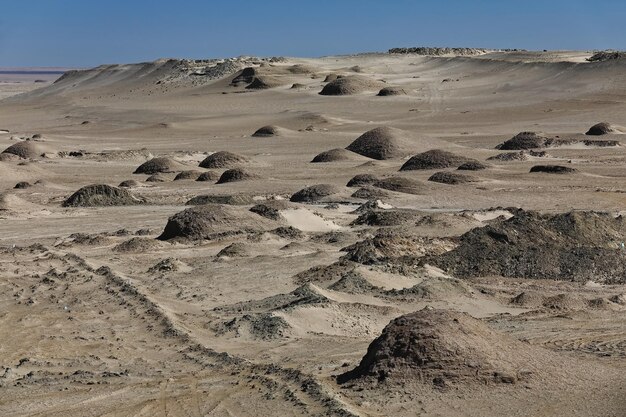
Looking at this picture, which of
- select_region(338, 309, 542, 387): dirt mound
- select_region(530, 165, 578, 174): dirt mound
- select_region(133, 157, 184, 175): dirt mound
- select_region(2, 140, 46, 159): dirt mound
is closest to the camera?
select_region(338, 309, 542, 387): dirt mound

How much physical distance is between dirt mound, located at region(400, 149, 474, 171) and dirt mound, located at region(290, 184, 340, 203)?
21.0 ft

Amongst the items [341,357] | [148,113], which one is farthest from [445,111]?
[341,357]

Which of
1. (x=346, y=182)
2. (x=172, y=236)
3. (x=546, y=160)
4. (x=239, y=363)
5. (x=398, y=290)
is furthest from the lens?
(x=546, y=160)

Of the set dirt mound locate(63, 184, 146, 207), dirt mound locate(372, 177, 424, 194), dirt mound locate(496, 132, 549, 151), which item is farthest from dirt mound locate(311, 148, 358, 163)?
dirt mound locate(63, 184, 146, 207)

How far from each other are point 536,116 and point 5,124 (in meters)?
28.0

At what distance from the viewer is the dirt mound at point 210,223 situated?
17.8 metres

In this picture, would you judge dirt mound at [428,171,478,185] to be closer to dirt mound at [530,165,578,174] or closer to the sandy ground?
the sandy ground

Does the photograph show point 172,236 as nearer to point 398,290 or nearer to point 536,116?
point 398,290

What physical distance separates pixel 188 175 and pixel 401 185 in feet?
23.9

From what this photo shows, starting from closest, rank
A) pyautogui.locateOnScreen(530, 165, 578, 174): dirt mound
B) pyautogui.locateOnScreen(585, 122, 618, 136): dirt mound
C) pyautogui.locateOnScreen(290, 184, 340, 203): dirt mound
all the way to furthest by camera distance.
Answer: pyautogui.locateOnScreen(290, 184, 340, 203): dirt mound < pyautogui.locateOnScreen(530, 165, 578, 174): dirt mound < pyautogui.locateOnScreen(585, 122, 618, 136): dirt mound

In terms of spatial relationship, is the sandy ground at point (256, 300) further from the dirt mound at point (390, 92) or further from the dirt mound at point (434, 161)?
the dirt mound at point (390, 92)

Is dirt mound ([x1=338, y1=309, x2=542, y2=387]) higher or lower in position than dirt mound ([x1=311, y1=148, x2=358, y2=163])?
higher

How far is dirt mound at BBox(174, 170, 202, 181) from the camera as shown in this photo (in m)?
29.2

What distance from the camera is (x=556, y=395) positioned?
7816 mm
